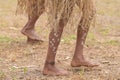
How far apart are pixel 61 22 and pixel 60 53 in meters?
1.40

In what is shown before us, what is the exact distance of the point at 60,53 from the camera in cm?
496

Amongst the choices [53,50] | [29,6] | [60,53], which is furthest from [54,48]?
[60,53]

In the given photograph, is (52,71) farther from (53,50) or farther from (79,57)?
(79,57)

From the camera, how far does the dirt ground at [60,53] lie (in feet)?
12.7

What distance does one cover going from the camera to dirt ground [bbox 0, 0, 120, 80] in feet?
12.7

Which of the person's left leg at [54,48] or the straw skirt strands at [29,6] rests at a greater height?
the straw skirt strands at [29,6]

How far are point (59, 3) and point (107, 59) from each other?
1.42 meters

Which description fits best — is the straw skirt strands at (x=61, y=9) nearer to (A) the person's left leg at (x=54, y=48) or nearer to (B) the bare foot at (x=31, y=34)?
(A) the person's left leg at (x=54, y=48)

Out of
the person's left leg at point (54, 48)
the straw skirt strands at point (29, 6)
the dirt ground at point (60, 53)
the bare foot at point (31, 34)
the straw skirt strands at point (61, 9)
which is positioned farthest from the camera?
the bare foot at point (31, 34)

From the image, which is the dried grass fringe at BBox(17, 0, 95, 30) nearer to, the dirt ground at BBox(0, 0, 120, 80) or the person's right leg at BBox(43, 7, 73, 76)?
the person's right leg at BBox(43, 7, 73, 76)

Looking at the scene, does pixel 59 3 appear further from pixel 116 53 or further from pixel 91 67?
pixel 116 53

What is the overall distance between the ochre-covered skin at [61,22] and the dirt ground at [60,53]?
10 centimetres

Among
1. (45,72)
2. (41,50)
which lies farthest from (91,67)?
(41,50)

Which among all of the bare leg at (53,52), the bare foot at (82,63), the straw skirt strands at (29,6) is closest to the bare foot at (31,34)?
the straw skirt strands at (29,6)
